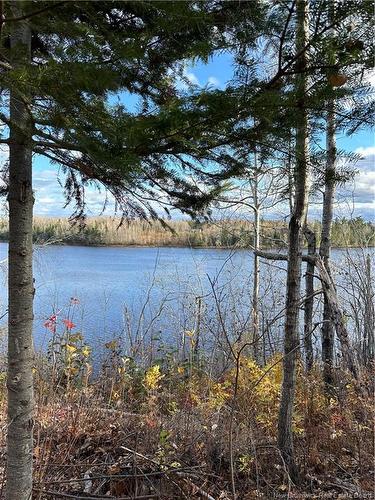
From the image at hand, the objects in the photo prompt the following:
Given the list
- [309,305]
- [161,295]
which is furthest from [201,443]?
[161,295]

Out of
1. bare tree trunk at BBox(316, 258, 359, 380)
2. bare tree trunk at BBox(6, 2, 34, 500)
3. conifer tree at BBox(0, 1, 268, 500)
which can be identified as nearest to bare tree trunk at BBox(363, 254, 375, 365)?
bare tree trunk at BBox(316, 258, 359, 380)

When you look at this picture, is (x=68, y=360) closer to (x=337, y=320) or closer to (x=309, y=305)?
(x=337, y=320)

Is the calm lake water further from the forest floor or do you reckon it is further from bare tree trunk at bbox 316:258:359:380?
the forest floor

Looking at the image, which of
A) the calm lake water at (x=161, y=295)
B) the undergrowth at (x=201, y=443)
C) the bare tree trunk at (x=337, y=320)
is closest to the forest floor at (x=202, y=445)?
the undergrowth at (x=201, y=443)

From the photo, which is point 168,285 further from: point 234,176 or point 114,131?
point 114,131

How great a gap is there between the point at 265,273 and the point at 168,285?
140 centimetres

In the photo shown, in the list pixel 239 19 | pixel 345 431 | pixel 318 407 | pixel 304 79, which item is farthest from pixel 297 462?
pixel 239 19

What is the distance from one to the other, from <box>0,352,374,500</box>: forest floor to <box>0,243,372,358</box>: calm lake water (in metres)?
1.13

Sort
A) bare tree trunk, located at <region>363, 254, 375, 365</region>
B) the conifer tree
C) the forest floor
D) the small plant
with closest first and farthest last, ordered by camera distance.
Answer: the conifer tree < the forest floor < the small plant < bare tree trunk, located at <region>363, 254, 375, 365</region>

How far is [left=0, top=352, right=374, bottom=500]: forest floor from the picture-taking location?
2.25 meters

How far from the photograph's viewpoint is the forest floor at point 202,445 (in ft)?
7.39

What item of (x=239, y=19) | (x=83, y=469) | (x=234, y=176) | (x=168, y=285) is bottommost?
(x=83, y=469)

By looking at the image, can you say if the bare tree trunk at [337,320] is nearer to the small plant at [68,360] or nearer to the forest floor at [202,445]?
the forest floor at [202,445]

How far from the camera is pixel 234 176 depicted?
1818 millimetres
